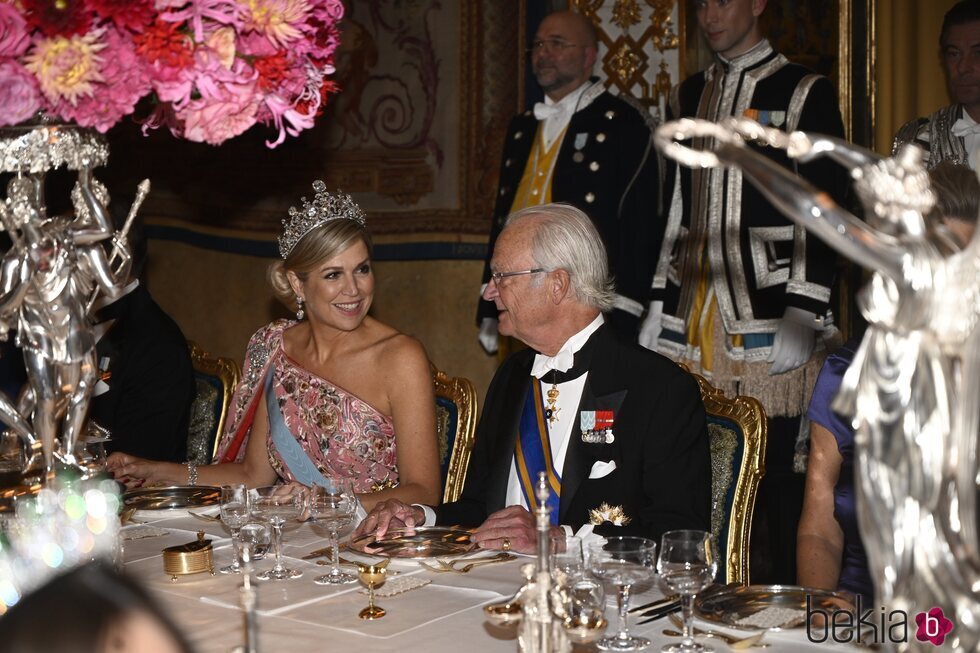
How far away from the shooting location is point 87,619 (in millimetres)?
812

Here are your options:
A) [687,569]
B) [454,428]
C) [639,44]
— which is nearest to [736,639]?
[687,569]

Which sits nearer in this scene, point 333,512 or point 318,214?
point 333,512

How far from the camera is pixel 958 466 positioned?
1.19m

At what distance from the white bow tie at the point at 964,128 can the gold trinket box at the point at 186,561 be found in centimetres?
314

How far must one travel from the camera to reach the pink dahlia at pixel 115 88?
190 centimetres

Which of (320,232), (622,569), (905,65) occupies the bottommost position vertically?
(622,569)

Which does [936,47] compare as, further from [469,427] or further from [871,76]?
[469,427]

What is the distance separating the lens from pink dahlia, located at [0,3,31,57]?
6.11 ft

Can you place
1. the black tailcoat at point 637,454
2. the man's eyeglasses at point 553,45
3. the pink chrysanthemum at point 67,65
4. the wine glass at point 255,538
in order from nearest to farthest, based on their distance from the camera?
the pink chrysanthemum at point 67,65 → the wine glass at point 255,538 → the black tailcoat at point 637,454 → the man's eyeglasses at point 553,45

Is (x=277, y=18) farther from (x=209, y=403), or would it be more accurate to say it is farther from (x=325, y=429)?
(x=209, y=403)

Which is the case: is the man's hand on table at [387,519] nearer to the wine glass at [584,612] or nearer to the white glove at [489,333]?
the wine glass at [584,612]

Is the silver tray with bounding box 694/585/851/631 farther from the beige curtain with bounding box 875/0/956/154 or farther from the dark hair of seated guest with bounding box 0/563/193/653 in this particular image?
the beige curtain with bounding box 875/0/956/154

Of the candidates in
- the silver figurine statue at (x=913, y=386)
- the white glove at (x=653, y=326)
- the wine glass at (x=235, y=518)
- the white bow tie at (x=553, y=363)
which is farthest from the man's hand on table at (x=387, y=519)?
the white glove at (x=653, y=326)

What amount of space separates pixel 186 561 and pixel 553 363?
1.14m
